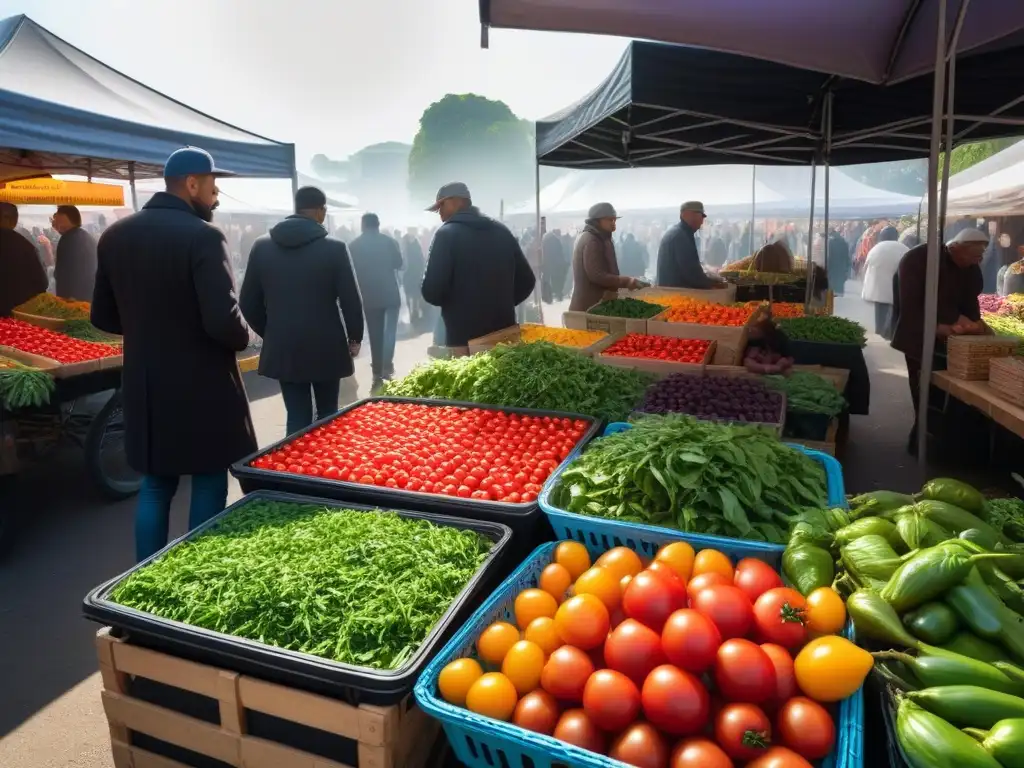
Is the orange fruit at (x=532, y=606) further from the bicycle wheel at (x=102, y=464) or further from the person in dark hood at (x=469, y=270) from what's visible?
the bicycle wheel at (x=102, y=464)

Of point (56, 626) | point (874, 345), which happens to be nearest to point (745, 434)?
point (56, 626)

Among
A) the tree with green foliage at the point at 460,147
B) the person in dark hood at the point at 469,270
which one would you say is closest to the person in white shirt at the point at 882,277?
the person in dark hood at the point at 469,270

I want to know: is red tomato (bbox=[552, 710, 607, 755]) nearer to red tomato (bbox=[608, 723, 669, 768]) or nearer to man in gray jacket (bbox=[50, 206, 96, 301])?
red tomato (bbox=[608, 723, 669, 768])

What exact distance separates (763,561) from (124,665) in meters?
1.91

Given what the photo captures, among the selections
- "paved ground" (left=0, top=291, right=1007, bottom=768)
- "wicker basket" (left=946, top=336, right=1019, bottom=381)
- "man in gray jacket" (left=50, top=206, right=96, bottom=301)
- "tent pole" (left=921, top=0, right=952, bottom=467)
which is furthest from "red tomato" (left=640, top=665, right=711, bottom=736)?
"man in gray jacket" (left=50, top=206, right=96, bottom=301)

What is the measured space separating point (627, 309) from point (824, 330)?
1795mm

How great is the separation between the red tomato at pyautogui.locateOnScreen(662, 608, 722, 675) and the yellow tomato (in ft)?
0.64

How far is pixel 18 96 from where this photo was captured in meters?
4.75

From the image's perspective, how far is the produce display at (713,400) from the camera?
3686 mm

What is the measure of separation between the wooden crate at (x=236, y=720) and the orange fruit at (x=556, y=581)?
1.59 ft

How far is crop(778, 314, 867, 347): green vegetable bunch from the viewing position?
6.18 metres

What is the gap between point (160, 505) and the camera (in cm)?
343

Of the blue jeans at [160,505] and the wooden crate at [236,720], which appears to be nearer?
the wooden crate at [236,720]

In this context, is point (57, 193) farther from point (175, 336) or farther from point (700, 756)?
point (700, 756)
